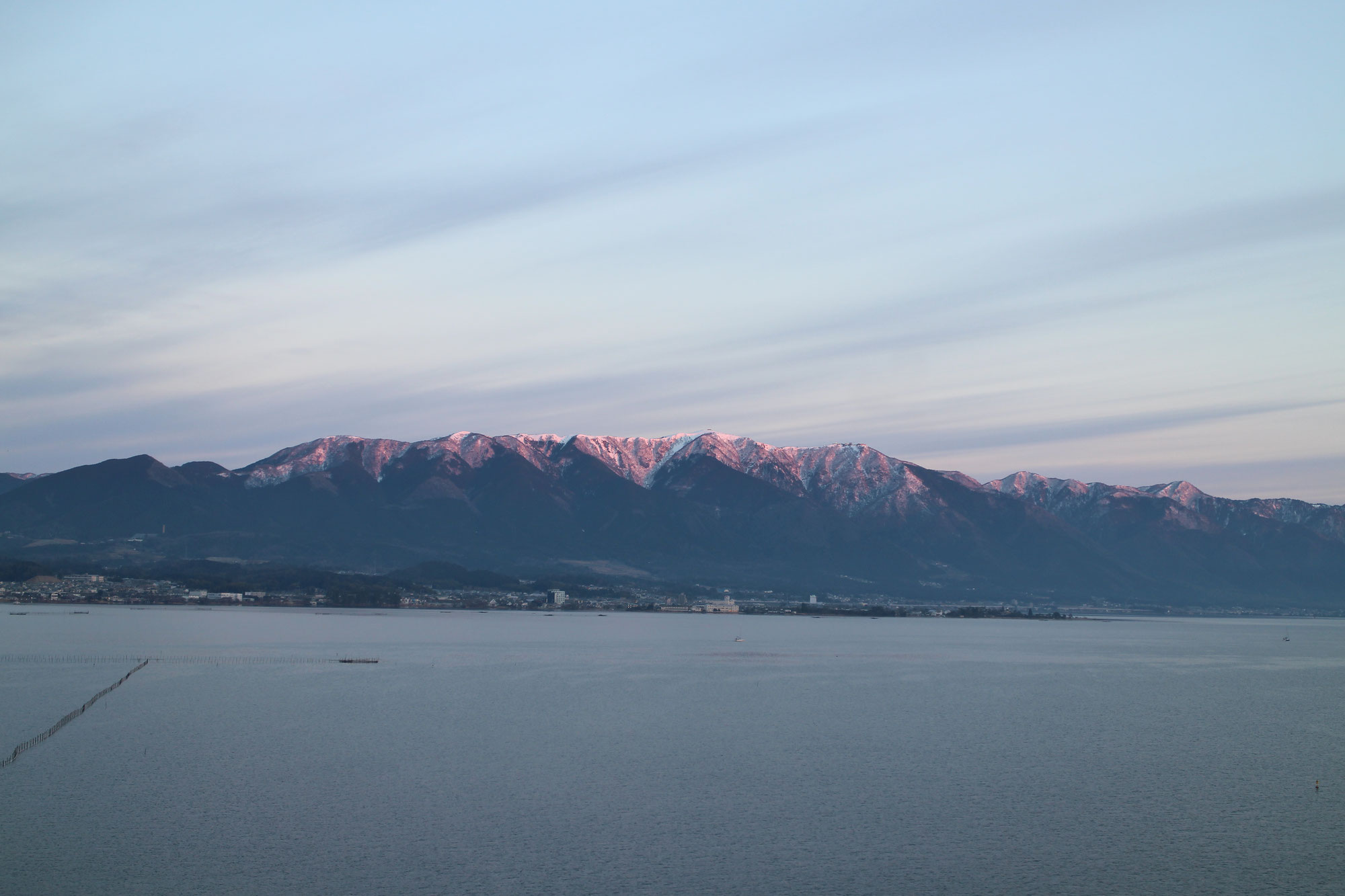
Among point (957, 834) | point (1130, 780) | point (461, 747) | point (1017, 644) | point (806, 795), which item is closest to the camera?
point (957, 834)

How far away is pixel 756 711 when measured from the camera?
74.8m

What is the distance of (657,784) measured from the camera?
166 ft

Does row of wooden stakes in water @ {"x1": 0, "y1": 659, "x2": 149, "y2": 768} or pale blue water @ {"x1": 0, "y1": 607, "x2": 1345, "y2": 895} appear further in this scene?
row of wooden stakes in water @ {"x1": 0, "y1": 659, "x2": 149, "y2": 768}

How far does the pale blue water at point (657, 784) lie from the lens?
123ft

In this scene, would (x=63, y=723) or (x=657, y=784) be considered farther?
(x=63, y=723)

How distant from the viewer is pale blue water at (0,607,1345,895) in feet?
123

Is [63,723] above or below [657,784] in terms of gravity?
above

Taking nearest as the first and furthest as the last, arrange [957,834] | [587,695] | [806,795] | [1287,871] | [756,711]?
[1287,871], [957,834], [806,795], [756,711], [587,695]

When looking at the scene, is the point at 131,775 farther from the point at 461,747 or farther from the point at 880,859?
the point at 880,859

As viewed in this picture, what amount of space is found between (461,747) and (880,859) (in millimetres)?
26728

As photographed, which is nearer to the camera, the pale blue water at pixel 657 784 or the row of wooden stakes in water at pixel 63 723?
the pale blue water at pixel 657 784

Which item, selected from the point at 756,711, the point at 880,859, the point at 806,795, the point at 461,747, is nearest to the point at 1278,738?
the point at 756,711

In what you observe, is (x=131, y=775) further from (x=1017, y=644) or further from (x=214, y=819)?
(x=1017, y=644)

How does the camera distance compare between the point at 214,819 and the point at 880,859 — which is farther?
the point at 214,819
